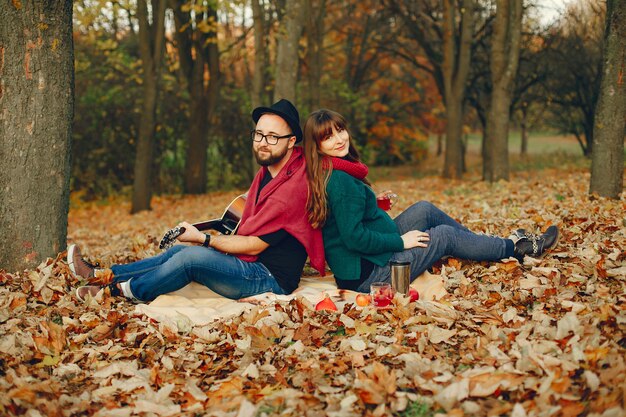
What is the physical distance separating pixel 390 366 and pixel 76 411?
1.69m

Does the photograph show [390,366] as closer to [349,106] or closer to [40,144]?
Answer: [40,144]

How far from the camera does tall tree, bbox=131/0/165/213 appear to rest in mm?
12477

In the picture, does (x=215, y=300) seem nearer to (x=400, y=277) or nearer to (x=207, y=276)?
(x=207, y=276)

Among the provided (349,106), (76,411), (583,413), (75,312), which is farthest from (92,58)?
(583,413)

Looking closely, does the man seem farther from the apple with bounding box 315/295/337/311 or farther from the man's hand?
the apple with bounding box 315/295/337/311

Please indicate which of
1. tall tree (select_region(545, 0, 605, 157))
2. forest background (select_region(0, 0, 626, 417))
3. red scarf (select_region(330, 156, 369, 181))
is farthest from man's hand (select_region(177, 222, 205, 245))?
tall tree (select_region(545, 0, 605, 157))

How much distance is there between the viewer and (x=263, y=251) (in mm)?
4840

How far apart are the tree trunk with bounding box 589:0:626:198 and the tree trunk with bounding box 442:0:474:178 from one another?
761cm

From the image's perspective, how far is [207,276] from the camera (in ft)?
15.5

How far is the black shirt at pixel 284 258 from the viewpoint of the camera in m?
4.84

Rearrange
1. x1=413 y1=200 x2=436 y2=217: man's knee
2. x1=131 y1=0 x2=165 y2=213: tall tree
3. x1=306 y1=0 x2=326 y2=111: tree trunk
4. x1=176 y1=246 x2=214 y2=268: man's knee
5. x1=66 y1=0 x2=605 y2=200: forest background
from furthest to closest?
x1=306 y1=0 x2=326 y2=111: tree trunk → x1=66 y1=0 x2=605 y2=200: forest background → x1=131 y1=0 x2=165 y2=213: tall tree → x1=413 y1=200 x2=436 y2=217: man's knee → x1=176 y1=246 x2=214 y2=268: man's knee

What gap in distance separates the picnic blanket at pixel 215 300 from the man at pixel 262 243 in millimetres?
90

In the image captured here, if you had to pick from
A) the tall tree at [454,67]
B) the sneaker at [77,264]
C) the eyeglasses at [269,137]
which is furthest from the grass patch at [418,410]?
the tall tree at [454,67]

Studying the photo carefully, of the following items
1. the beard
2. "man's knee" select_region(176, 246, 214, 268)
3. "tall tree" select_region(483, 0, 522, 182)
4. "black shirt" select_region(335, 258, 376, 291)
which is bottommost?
"black shirt" select_region(335, 258, 376, 291)
